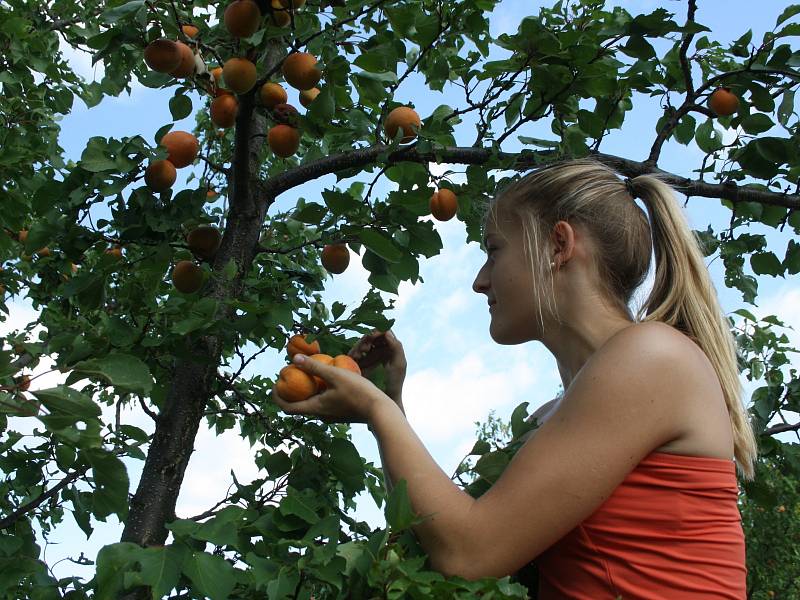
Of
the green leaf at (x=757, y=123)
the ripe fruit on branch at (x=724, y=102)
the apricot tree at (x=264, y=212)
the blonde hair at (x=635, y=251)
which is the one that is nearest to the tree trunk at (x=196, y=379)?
the apricot tree at (x=264, y=212)

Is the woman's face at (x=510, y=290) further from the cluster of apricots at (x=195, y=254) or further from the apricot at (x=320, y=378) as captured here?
the cluster of apricots at (x=195, y=254)

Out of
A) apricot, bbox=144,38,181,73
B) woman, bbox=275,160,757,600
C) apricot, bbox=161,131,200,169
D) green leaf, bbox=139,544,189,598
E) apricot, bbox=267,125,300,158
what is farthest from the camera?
apricot, bbox=267,125,300,158

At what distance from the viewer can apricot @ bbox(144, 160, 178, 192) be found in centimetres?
241

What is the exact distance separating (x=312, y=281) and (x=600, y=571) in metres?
1.52

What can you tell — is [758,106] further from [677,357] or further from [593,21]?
[677,357]

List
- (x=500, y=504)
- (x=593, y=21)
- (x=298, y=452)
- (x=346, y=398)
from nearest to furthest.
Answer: (x=500, y=504), (x=346, y=398), (x=298, y=452), (x=593, y=21)

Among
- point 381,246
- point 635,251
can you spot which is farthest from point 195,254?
point 635,251

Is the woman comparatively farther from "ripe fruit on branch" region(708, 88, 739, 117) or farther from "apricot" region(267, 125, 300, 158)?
"ripe fruit on branch" region(708, 88, 739, 117)

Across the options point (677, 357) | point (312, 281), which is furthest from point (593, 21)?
point (677, 357)

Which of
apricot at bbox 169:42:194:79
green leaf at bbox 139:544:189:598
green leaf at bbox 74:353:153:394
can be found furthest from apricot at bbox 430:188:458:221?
green leaf at bbox 139:544:189:598

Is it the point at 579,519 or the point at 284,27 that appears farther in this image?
the point at 284,27

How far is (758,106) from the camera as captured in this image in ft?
9.96

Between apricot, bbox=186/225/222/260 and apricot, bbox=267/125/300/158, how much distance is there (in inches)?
14.6

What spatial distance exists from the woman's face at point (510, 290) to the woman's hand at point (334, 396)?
1.27 ft
